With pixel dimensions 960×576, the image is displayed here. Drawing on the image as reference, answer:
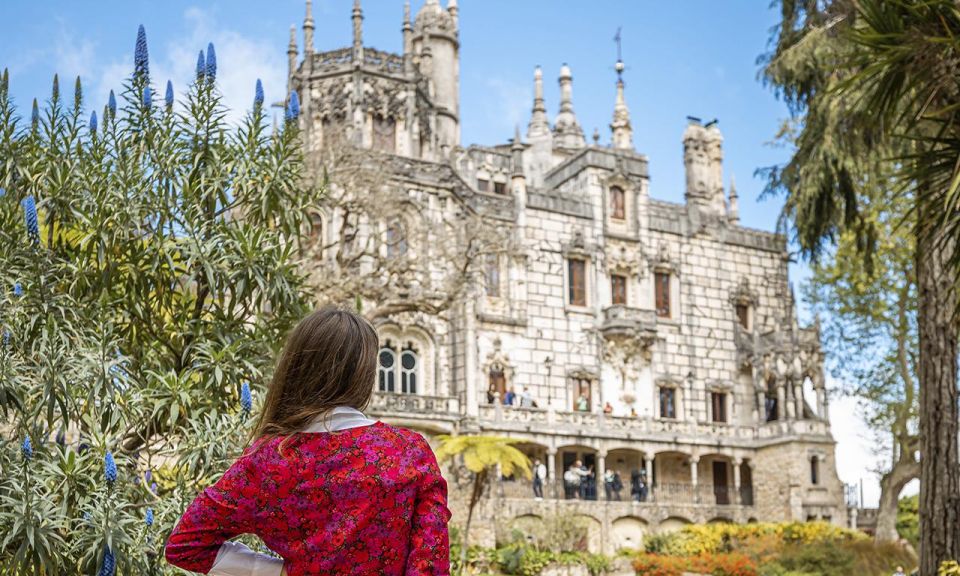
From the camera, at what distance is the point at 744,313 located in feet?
135

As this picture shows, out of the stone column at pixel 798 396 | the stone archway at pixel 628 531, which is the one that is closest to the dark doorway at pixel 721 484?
the stone column at pixel 798 396

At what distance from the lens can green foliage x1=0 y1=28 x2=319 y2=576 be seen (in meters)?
7.89

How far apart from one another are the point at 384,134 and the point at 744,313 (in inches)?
593

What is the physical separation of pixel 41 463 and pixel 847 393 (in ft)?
105

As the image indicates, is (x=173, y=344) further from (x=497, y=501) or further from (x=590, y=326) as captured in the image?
(x=590, y=326)

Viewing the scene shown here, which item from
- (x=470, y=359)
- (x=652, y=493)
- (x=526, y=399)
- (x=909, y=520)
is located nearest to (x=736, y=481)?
(x=652, y=493)

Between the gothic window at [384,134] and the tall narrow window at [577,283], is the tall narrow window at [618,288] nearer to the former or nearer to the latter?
the tall narrow window at [577,283]

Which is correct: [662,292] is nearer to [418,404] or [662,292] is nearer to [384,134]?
[384,134]

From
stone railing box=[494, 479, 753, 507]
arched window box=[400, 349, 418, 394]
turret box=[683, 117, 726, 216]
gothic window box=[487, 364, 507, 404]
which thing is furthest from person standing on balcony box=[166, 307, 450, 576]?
turret box=[683, 117, 726, 216]

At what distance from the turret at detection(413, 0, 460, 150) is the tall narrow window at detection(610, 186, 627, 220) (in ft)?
18.9

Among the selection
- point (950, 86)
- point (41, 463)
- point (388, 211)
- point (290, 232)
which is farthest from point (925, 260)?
point (388, 211)

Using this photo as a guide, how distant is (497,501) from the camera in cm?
3139

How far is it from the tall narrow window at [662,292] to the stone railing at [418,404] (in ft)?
33.4

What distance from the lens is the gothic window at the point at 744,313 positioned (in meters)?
40.9
